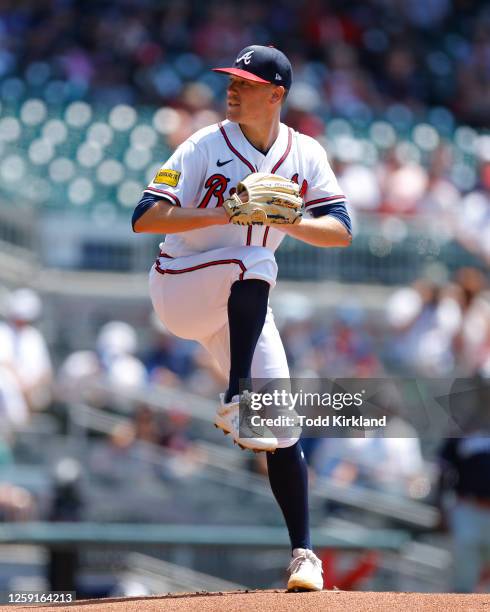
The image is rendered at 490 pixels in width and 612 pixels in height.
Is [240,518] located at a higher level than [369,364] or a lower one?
lower

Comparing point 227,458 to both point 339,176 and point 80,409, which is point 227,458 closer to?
point 80,409

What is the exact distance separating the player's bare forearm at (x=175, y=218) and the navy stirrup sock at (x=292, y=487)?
861mm

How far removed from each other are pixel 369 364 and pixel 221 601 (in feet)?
16.9

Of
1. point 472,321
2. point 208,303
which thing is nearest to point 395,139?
point 472,321

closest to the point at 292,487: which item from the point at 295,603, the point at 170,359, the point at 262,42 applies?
the point at 295,603

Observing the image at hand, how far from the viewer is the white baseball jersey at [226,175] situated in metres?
4.25

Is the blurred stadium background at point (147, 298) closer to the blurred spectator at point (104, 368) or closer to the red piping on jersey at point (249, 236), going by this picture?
the blurred spectator at point (104, 368)

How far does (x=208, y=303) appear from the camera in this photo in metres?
4.30

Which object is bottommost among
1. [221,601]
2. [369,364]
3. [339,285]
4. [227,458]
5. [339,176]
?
[221,601]

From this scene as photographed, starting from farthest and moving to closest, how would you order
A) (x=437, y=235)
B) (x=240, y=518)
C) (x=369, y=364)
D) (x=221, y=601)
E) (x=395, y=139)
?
1. (x=395, y=139)
2. (x=437, y=235)
3. (x=369, y=364)
4. (x=240, y=518)
5. (x=221, y=601)

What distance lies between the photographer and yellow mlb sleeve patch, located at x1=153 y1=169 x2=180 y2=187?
421cm

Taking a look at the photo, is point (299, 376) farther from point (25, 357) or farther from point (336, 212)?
point (336, 212)

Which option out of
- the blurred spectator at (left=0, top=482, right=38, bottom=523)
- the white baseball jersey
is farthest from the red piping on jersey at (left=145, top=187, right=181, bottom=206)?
the blurred spectator at (left=0, top=482, right=38, bottom=523)

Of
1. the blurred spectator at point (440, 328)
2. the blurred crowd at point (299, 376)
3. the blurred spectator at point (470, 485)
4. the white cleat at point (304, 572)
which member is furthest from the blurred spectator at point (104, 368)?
the white cleat at point (304, 572)
